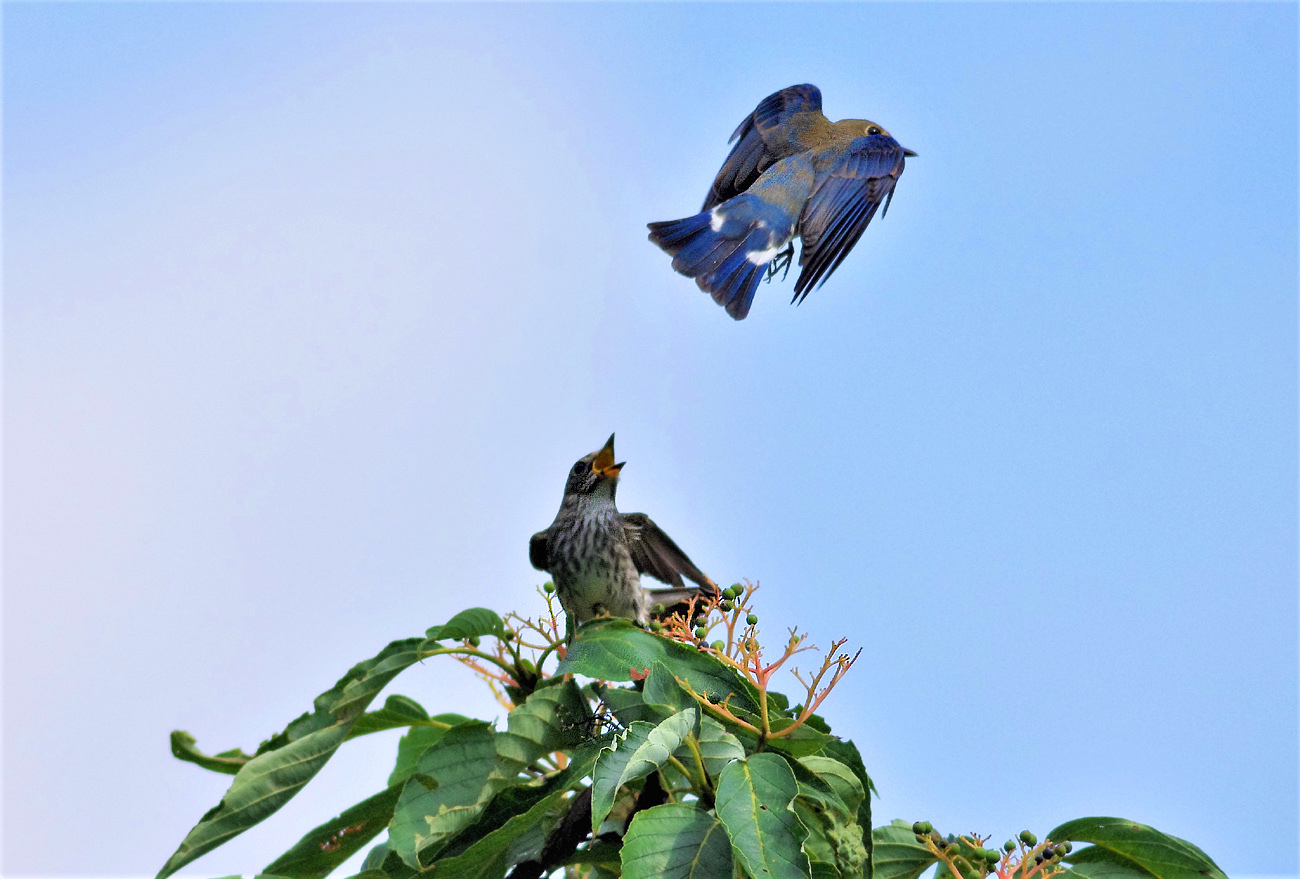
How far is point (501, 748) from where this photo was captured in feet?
10.3

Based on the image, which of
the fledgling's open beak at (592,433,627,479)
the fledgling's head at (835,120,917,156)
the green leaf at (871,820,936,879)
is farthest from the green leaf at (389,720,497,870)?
the fledgling's head at (835,120,917,156)

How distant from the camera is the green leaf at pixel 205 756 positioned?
3658 millimetres

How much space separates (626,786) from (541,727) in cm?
32

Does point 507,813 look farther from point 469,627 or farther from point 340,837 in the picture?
point 340,837

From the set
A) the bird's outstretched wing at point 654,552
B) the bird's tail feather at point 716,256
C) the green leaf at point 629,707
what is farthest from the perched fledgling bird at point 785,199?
the green leaf at point 629,707

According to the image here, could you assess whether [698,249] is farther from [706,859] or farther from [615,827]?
[706,859]

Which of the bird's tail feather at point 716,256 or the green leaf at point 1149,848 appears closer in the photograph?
the green leaf at point 1149,848

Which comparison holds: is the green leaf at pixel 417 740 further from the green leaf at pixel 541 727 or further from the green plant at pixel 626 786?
the green leaf at pixel 541 727

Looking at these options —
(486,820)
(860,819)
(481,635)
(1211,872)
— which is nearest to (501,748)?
(486,820)

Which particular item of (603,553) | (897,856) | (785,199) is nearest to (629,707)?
(897,856)

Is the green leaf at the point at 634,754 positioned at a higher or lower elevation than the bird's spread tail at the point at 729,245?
lower

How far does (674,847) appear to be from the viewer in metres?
2.65

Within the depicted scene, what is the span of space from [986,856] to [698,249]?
8.78ft

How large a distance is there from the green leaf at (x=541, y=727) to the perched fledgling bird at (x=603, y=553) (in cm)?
170
